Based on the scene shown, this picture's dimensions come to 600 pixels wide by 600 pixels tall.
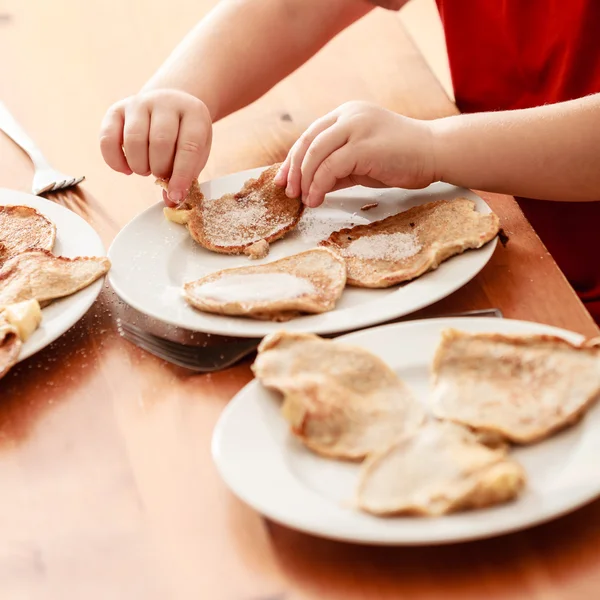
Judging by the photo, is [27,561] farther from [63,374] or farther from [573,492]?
[573,492]

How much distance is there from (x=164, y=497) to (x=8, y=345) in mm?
272

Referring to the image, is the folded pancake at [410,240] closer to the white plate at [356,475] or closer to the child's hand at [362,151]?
the child's hand at [362,151]

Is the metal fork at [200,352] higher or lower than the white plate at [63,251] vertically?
lower

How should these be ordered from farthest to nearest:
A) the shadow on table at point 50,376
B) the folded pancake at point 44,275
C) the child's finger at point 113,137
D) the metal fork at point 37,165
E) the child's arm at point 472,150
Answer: the metal fork at point 37,165 < the child's finger at point 113,137 < the child's arm at point 472,150 < the folded pancake at point 44,275 < the shadow on table at point 50,376

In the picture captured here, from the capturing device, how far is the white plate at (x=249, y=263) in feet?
3.03

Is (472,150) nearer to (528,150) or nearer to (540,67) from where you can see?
(528,150)

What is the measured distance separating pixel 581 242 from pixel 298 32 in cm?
59

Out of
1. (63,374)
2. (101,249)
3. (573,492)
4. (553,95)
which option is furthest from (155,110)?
(573,492)

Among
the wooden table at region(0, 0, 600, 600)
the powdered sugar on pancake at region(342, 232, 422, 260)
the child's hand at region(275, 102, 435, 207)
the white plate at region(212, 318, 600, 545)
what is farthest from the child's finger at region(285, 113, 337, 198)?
the white plate at region(212, 318, 600, 545)

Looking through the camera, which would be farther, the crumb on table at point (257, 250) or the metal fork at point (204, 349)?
the crumb on table at point (257, 250)

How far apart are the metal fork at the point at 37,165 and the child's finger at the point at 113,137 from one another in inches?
5.7

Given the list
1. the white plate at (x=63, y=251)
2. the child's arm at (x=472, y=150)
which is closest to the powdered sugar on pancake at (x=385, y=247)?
the child's arm at (x=472, y=150)

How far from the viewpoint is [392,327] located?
34.2 inches

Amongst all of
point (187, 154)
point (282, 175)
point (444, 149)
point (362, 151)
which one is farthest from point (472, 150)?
point (187, 154)
